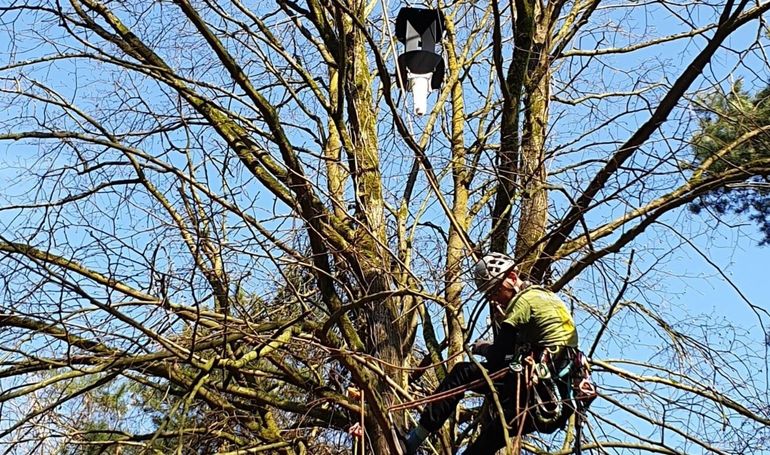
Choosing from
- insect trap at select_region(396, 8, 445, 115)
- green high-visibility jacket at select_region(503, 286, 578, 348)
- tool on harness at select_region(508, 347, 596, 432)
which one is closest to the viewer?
tool on harness at select_region(508, 347, 596, 432)

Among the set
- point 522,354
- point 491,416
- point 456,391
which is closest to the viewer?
point 522,354

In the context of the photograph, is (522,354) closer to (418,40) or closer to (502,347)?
(502,347)

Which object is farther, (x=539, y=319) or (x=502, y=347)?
(x=502, y=347)

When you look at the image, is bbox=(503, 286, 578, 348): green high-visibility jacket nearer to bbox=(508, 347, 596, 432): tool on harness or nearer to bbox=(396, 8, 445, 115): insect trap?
bbox=(508, 347, 596, 432): tool on harness

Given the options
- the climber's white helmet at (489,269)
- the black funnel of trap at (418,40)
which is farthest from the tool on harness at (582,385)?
the black funnel of trap at (418,40)

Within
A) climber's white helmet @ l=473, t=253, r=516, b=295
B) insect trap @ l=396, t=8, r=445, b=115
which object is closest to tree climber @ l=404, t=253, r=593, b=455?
climber's white helmet @ l=473, t=253, r=516, b=295

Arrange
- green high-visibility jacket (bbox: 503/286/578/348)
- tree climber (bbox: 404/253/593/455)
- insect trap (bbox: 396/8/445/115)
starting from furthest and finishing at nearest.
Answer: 1. insect trap (bbox: 396/8/445/115)
2. green high-visibility jacket (bbox: 503/286/578/348)
3. tree climber (bbox: 404/253/593/455)

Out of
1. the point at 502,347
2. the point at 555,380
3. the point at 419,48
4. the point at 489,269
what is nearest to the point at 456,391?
the point at 502,347

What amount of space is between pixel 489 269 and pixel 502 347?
1.20 feet

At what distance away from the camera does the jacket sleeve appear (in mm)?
4113

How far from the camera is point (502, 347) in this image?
415 centimetres

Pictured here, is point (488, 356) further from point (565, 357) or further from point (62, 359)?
point (62, 359)

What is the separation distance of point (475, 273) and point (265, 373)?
1.47 metres

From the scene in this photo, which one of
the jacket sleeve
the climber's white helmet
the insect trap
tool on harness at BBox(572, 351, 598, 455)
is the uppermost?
the insect trap
